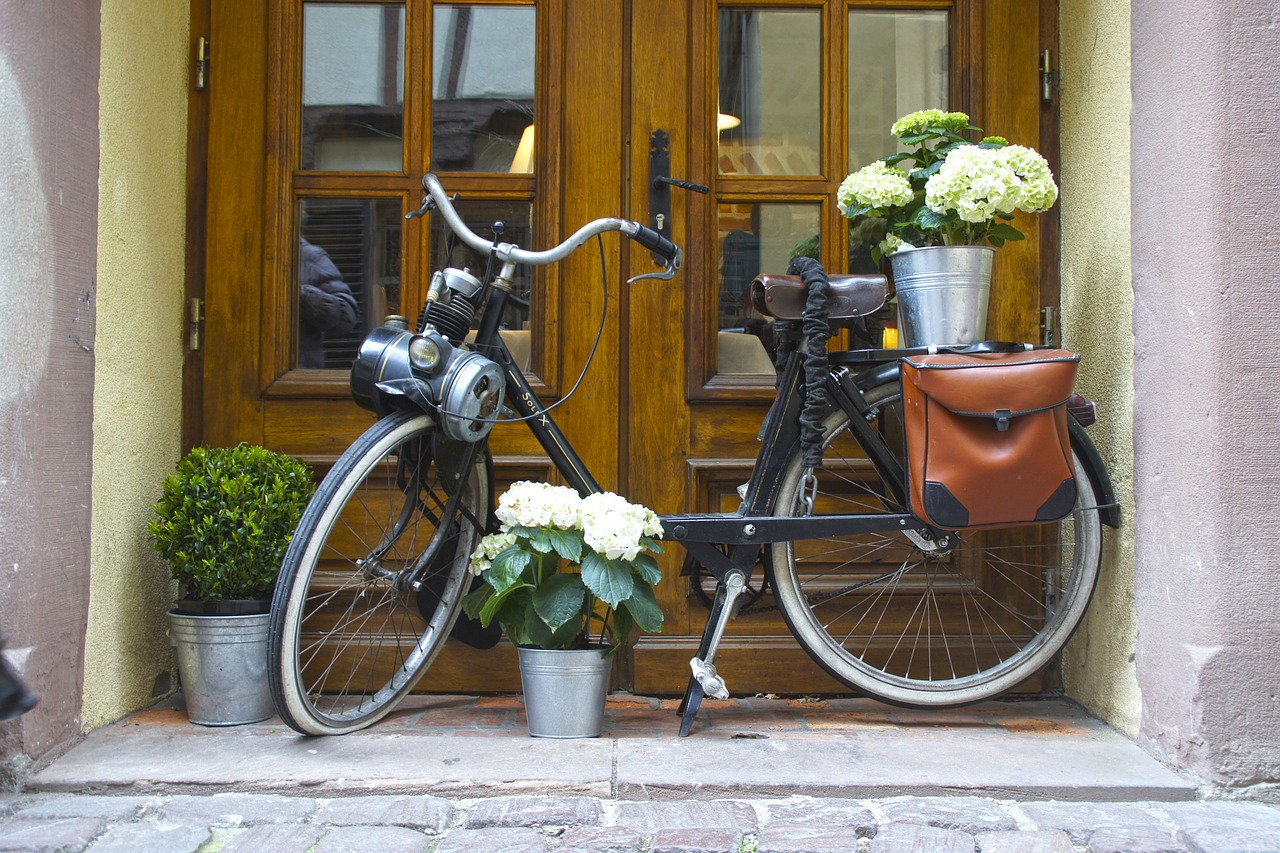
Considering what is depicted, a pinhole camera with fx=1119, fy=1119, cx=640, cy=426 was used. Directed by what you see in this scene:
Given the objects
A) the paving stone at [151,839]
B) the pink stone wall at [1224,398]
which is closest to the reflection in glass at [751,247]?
the pink stone wall at [1224,398]

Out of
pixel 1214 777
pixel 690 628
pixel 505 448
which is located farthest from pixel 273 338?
pixel 1214 777

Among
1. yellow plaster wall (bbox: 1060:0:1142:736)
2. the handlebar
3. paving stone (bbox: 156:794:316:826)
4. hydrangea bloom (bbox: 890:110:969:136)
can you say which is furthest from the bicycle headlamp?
yellow plaster wall (bbox: 1060:0:1142:736)

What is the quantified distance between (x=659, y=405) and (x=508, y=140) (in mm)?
866

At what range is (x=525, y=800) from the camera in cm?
228

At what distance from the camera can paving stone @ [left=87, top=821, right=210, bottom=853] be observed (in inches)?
80.4

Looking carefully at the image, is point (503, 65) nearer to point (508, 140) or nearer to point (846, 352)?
point (508, 140)

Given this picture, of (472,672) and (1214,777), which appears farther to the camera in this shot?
(472,672)

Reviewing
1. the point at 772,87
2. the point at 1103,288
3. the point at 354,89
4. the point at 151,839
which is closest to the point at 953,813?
the point at 1103,288

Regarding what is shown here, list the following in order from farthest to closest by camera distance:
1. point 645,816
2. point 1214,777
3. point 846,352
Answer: point 846,352
point 1214,777
point 645,816

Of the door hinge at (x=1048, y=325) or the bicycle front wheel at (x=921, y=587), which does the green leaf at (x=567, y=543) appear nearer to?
the bicycle front wheel at (x=921, y=587)

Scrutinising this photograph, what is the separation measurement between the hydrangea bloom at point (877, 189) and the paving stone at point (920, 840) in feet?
4.84

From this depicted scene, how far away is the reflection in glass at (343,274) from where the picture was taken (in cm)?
315

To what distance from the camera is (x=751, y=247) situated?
3.18 m

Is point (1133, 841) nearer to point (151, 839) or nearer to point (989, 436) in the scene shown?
point (989, 436)
